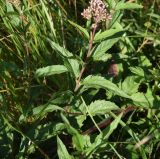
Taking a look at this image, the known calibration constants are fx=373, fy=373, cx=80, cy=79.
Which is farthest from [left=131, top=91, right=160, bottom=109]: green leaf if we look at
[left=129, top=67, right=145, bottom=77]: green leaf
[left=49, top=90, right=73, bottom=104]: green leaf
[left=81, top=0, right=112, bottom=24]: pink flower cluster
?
[left=81, top=0, right=112, bottom=24]: pink flower cluster

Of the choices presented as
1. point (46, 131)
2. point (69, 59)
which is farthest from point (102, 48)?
point (46, 131)

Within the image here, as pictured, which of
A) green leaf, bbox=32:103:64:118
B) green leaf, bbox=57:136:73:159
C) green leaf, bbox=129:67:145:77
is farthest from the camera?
green leaf, bbox=129:67:145:77

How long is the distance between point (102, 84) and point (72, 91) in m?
0.19

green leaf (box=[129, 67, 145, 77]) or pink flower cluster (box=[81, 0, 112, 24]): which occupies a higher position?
pink flower cluster (box=[81, 0, 112, 24])

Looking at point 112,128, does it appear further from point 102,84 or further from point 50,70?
point 50,70

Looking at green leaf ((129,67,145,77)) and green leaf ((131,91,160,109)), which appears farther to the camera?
green leaf ((129,67,145,77))

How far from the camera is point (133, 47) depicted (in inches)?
68.9

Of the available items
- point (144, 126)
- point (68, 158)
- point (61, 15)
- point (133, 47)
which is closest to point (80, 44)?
point (61, 15)

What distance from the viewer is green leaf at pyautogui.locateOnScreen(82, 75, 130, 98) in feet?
3.99

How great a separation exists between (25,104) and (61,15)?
447 millimetres

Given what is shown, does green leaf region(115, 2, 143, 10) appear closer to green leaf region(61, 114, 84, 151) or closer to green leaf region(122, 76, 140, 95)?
green leaf region(122, 76, 140, 95)

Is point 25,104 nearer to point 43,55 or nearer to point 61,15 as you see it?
point 43,55

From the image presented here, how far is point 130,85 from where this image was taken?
149cm

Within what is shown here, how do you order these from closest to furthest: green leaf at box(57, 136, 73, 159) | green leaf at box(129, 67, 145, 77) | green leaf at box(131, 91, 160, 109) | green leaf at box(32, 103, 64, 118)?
1. green leaf at box(57, 136, 73, 159)
2. green leaf at box(32, 103, 64, 118)
3. green leaf at box(131, 91, 160, 109)
4. green leaf at box(129, 67, 145, 77)
